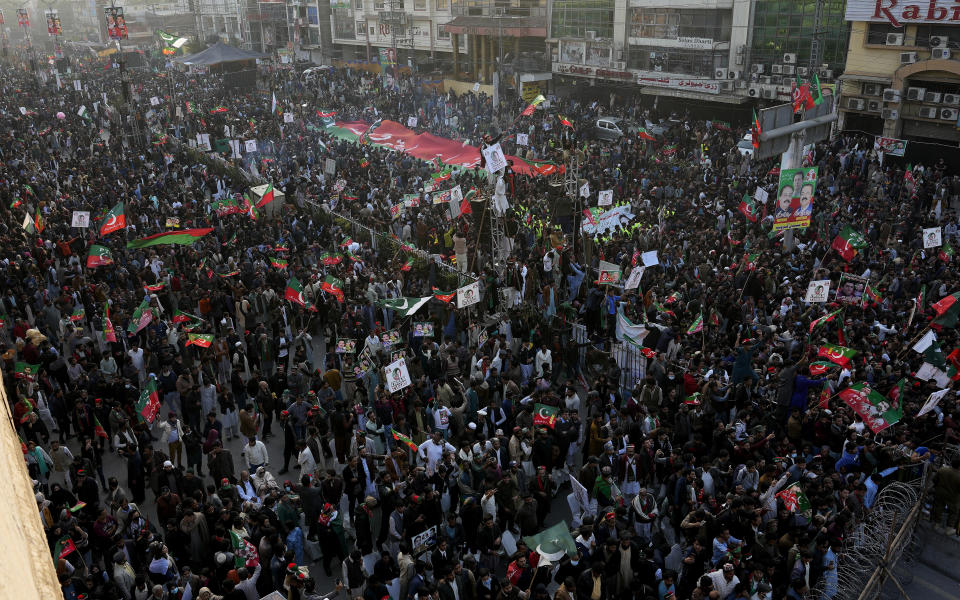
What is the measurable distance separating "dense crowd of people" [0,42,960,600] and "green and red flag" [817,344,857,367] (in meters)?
0.14

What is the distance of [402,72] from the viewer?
51.3 metres

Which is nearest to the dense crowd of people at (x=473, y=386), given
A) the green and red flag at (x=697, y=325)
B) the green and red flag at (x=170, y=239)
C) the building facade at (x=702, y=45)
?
the green and red flag at (x=697, y=325)

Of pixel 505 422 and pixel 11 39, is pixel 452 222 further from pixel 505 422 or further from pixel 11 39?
pixel 11 39

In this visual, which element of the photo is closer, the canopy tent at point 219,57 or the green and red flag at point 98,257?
the green and red flag at point 98,257

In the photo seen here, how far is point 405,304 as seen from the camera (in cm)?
1534

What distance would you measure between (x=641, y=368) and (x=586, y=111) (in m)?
26.5

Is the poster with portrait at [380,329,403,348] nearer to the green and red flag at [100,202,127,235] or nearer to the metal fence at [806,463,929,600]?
the metal fence at [806,463,929,600]

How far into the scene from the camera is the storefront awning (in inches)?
1786

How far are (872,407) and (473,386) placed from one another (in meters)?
6.01

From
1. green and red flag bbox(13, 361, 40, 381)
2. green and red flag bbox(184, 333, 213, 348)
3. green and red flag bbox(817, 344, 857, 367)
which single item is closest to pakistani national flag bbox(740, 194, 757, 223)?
green and red flag bbox(817, 344, 857, 367)

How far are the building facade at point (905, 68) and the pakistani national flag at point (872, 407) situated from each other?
19813 mm

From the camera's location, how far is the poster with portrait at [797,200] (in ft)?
55.5

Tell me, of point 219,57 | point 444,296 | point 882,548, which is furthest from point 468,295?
point 219,57

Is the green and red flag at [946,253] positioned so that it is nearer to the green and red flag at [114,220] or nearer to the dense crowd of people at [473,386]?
the dense crowd of people at [473,386]
